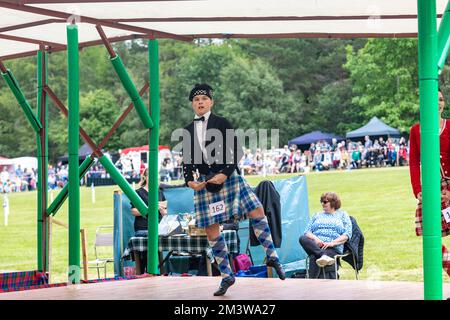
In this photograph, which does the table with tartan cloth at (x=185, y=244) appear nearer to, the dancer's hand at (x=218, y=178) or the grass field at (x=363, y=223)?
the dancer's hand at (x=218, y=178)

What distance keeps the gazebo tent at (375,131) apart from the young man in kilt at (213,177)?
3184cm

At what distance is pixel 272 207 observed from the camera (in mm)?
9914

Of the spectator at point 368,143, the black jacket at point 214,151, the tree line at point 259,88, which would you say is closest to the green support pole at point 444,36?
the black jacket at point 214,151

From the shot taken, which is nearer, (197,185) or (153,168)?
(197,185)

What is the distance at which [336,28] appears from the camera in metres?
9.12

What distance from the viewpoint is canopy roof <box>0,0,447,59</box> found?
302 inches

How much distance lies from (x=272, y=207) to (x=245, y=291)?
2.74m

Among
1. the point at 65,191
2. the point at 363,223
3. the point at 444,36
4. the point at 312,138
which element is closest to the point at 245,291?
the point at 444,36

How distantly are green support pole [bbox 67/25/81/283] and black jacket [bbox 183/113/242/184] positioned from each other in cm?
120

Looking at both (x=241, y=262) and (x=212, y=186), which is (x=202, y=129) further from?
(x=241, y=262)

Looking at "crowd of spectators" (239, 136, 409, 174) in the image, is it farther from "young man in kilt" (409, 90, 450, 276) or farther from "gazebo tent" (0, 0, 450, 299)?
"young man in kilt" (409, 90, 450, 276)
